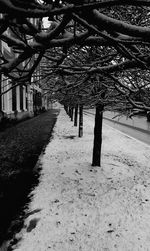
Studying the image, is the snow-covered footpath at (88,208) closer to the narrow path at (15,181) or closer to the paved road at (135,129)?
the narrow path at (15,181)

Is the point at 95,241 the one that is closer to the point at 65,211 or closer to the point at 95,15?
the point at 65,211

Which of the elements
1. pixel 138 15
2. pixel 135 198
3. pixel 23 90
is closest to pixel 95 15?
pixel 138 15

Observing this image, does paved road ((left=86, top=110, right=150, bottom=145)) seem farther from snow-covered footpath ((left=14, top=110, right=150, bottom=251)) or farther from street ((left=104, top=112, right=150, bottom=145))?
snow-covered footpath ((left=14, top=110, right=150, bottom=251))

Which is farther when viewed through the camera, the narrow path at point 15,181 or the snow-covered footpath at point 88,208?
the narrow path at point 15,181

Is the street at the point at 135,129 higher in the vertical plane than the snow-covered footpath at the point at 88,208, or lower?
lower

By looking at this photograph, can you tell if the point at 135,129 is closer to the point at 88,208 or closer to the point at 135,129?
the point at 135,129

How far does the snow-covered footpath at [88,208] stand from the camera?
131 inches

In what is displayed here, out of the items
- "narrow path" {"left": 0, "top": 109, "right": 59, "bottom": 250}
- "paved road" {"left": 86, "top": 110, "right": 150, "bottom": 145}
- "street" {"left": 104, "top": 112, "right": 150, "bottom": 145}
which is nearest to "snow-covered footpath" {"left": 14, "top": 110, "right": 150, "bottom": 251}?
"narrow path" {"left": 0, "top": 109, "right": 59, "bottom": 250}

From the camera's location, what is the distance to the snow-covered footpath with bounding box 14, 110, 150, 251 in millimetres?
3330

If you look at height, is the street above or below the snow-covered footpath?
below

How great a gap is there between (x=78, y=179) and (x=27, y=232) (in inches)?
101

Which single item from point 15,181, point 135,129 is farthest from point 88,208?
point 135,129

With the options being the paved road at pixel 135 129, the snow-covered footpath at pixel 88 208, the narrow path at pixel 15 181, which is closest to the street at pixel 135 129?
the paved road at pixel 135 129

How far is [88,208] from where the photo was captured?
438 centimetres
